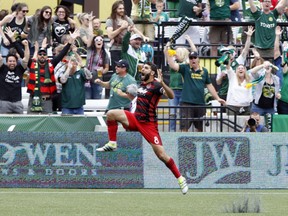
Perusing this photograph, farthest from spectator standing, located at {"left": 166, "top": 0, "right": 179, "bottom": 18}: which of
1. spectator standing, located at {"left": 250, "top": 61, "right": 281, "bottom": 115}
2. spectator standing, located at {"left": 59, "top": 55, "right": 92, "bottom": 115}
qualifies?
spectator standing, located at {"left": 59, "top": 55, "right": 92, "bottom": 115}

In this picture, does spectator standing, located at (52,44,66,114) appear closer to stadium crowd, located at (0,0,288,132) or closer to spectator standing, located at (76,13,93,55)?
stadium crowd, located at (0,0,288,132)

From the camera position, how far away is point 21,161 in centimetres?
1792

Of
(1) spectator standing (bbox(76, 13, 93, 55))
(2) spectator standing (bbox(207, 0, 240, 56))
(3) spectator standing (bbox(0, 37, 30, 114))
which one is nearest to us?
(3) spectator standing (bbox(0, 37, 30, 114))

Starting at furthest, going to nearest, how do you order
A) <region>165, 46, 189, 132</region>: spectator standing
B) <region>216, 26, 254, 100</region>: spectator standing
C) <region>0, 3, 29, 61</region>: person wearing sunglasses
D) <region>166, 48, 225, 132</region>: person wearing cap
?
<region>0, 3, 29, 61</region>: person wearing sunglasses, <region>216, 26, 254, 100</region>: spectator standing, <region>165, 46, 189, 132</region>: spectator standing, <region>166, 48, 225, 132</region>: person wearing cap

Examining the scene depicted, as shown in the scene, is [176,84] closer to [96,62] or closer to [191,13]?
[96,62]

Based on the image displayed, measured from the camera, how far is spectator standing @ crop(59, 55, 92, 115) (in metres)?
19.7

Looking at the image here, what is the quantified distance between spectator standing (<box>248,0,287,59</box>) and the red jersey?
6.42 meters

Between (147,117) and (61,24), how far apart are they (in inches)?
249
